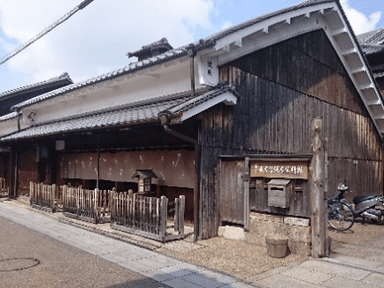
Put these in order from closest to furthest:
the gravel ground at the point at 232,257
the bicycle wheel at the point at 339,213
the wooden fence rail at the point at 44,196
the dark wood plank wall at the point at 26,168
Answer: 1. the gravel ground at the point at 232,257
2. the bicycle wheel at the point at 339,213
3. the wooden fence rail at the point at 44,196
4. the dark wood plank wall at the point at 26,168

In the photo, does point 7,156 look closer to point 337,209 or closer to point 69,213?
point 69,213

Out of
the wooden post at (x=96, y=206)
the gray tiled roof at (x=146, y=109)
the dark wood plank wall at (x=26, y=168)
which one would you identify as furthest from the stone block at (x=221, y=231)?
the dark wood plank wall at (x=26, y=168)

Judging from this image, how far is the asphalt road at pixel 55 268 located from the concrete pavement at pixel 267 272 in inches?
12.0

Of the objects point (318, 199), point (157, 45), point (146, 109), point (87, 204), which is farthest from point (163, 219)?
→ point (157, 45)

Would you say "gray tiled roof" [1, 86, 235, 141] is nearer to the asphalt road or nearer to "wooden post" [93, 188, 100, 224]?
"wooden post" [93, 188, 100, 224]

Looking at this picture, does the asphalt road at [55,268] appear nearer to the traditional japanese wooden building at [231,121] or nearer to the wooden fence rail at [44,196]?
the traditional japanese wooden building at [231,121]

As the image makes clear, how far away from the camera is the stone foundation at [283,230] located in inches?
311

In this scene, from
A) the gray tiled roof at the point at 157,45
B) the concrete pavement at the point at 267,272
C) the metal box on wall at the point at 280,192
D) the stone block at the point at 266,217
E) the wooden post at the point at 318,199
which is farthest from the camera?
the gray tiled roof at the point at 157,45

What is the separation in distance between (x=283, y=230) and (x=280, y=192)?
955 mm

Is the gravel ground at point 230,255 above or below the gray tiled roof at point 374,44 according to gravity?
below

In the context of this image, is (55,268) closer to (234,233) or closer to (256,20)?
(234,233)

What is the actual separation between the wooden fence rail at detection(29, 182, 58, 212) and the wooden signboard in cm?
915

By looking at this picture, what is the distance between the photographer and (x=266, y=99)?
12078mm

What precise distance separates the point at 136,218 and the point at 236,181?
125 inches
